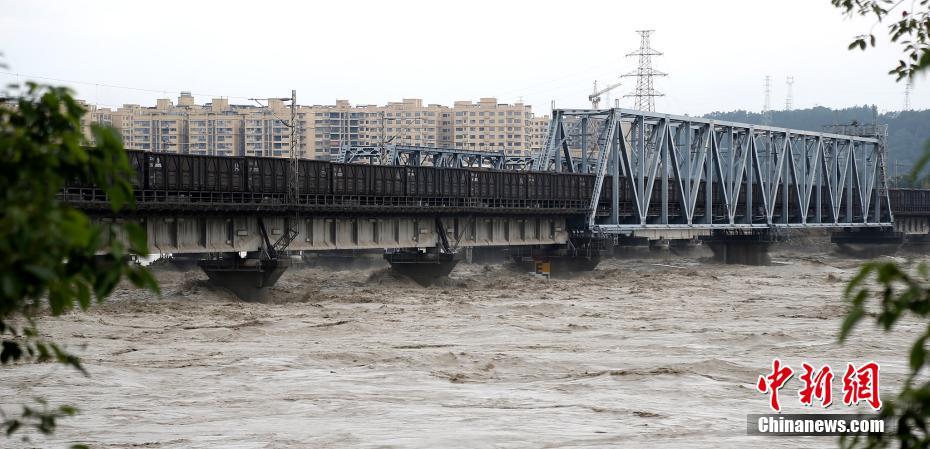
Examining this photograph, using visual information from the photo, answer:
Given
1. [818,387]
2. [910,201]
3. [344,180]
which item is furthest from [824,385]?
[910,201]

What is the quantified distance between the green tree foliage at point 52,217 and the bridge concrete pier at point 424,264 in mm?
57807

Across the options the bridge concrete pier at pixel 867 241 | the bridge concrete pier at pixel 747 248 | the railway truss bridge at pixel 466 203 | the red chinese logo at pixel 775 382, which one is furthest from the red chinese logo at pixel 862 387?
the bridge concrete pier at pixel 867 241

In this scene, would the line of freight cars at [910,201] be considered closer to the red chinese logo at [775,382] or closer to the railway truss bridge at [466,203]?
the railway truss bridge at [466,203]

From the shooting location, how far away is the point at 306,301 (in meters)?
55.0

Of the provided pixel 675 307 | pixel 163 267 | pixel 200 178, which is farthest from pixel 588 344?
pixel 163 267

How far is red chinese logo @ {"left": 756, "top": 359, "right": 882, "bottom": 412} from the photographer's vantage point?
26545mm

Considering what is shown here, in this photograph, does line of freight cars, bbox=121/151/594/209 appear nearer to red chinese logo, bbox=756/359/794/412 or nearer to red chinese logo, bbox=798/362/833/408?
red chinese logo, bbox=756/359/794/412

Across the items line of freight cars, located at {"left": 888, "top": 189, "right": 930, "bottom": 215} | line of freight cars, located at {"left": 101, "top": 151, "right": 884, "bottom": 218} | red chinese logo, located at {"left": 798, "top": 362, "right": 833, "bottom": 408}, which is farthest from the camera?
line of freight cars, located at {"left": 888, "top": 189, "right": 930, "bottom": 215}

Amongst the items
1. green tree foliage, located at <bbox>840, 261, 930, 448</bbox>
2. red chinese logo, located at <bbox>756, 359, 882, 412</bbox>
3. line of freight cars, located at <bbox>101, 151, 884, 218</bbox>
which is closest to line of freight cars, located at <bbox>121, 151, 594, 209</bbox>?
line of freight cars, located at <bbox>101, 151, 884, 218</bbox>

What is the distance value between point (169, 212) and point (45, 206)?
4420 centimetres

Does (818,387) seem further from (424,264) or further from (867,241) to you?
(867,241)

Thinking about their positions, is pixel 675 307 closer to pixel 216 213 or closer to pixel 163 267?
pixel 216 213

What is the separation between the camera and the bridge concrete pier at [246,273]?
53438mm

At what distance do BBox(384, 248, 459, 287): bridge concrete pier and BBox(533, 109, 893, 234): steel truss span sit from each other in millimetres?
15383
